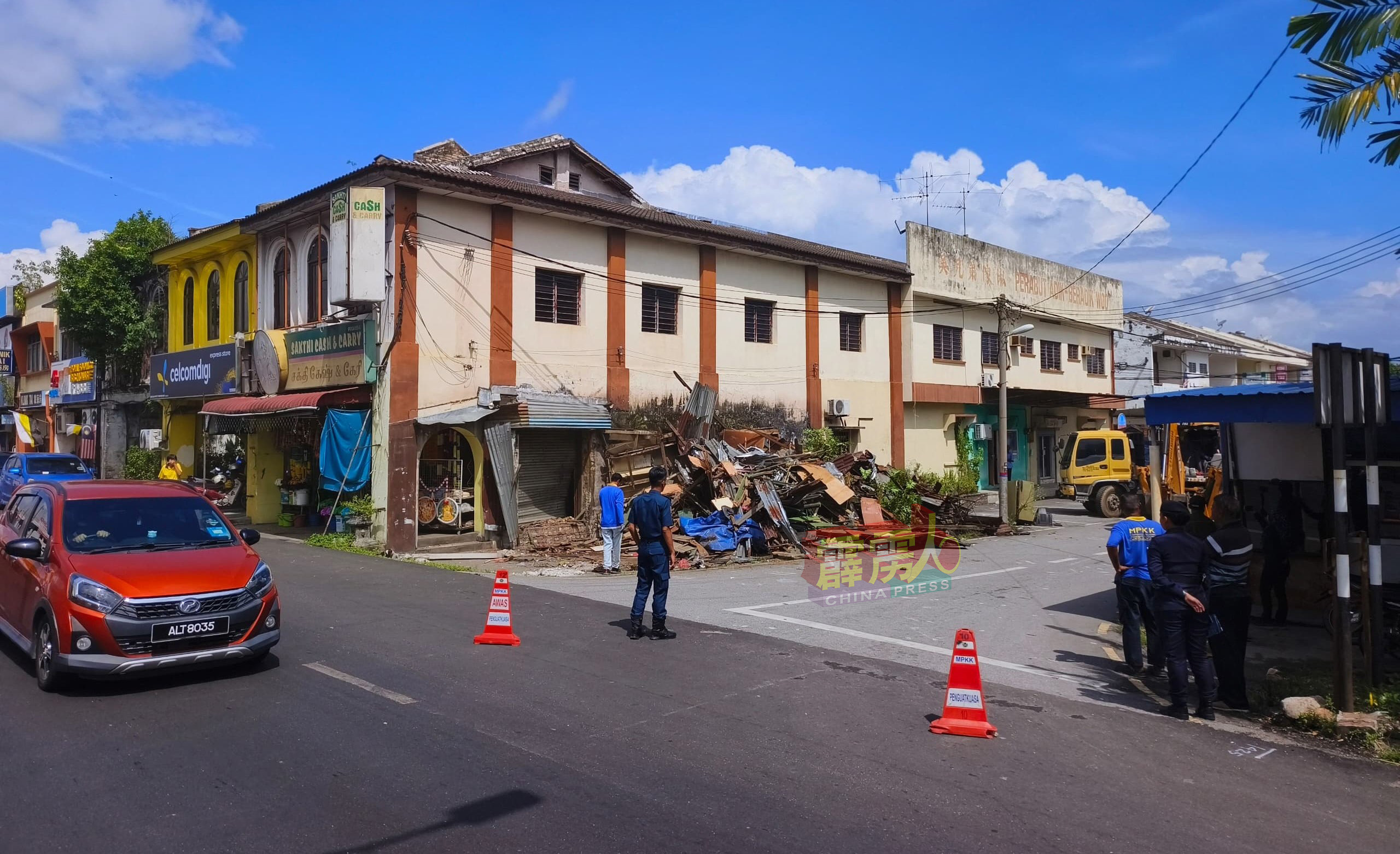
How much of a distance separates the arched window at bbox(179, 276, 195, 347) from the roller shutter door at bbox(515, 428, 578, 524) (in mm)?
13294

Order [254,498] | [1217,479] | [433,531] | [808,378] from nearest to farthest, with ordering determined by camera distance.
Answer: [1217,479], [433,531], [254,498], [808,378]

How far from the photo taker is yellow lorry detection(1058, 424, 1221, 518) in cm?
2478

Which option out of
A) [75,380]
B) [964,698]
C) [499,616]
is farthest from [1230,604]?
[75,380]

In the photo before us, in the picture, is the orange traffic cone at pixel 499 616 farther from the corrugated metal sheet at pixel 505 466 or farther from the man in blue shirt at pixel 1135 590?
the corrugated metal sheet at pixel 505 466

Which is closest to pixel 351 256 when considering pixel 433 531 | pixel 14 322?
pixel 433 531

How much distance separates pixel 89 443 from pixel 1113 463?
35160 mm

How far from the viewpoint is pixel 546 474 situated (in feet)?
65.8

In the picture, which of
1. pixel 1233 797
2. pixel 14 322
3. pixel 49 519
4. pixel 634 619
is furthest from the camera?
pixel 14 322

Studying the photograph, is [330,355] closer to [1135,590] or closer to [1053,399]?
[1135,590]

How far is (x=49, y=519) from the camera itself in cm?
786

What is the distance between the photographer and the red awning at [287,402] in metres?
18.8

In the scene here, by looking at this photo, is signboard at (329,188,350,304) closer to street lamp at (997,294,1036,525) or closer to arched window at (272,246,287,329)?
arched window at (272,246,287,329)

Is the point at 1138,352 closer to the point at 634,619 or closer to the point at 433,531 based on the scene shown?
the point at 433,531

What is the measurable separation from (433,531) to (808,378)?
40.3ft
